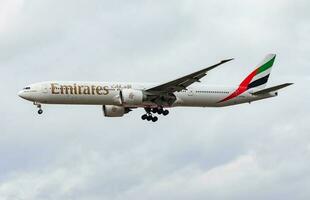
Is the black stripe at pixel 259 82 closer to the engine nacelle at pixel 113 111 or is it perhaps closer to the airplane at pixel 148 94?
the airplane at pixel 148 94

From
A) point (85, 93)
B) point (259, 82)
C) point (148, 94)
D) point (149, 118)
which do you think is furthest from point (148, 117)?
point (259, 82)

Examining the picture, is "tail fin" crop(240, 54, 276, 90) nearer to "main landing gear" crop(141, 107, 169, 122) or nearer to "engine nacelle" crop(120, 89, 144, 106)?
"main landing gear" crop(141, 107, 169, 122)

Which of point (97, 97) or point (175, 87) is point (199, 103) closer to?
point (175, 87)

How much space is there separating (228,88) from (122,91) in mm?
10691

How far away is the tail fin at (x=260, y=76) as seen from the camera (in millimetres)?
90062

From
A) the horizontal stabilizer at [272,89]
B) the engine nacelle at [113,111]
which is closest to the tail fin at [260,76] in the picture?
the horizontal stabilizer at [272,89]

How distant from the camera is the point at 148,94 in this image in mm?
84688

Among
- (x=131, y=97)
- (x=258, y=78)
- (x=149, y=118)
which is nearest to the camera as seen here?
(x=131, y=97)

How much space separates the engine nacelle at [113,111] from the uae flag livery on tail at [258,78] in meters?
9.57

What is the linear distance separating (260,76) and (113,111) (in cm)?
1429

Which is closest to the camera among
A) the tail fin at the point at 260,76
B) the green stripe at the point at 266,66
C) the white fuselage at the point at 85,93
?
the white fuselage at the point at 85,93

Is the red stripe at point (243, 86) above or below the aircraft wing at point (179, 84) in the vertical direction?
above

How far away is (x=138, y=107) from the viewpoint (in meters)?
87.2

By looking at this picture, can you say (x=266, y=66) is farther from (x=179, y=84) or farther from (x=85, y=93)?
(x=85, y=93)
